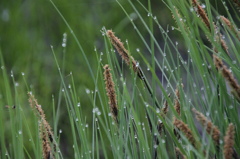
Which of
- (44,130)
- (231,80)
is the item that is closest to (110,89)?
(44,130)

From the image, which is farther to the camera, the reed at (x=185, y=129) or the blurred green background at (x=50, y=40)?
the blurred green background at (x=50, y=40)

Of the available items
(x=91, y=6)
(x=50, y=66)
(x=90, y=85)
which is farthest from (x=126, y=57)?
(x=91, y=6)

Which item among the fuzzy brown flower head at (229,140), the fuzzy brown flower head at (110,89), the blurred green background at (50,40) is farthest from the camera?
the blurred green background at (50,40)

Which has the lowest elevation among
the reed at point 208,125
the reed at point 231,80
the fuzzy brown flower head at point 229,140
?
the fuzzy brown flower head at point 229,140

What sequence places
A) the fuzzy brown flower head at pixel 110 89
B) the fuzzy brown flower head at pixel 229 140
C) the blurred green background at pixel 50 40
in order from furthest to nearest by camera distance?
the blurred green background at pixel 50 40
the fuzzy brown flower head at pixel 110 89
the fuzzy brown flower head at pixel 229 140

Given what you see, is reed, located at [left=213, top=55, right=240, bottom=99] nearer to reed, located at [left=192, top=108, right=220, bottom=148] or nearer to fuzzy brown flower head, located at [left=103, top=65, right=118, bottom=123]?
reed, located at [left=192, top=108, right=220, bottom=148]

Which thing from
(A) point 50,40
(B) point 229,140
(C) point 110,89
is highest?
(A) point 50,40

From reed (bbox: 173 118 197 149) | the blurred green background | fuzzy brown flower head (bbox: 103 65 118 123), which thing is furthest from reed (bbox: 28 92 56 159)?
the blurred green background

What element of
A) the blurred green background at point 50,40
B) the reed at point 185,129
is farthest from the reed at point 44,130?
the blurred green background at point 50,40

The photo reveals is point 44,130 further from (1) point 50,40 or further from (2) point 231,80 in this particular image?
(1) point 50,40

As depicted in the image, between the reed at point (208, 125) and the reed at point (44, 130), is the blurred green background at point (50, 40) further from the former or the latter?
the reed at point (208, 125)

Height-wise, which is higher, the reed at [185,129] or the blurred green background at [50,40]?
the blurred green background at [50,40]

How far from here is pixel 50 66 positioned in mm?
3369

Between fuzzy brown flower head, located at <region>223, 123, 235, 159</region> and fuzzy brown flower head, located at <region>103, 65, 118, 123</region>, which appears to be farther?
fuzzy brown flower head, located at <region>103, 65, 118, 123</region>
